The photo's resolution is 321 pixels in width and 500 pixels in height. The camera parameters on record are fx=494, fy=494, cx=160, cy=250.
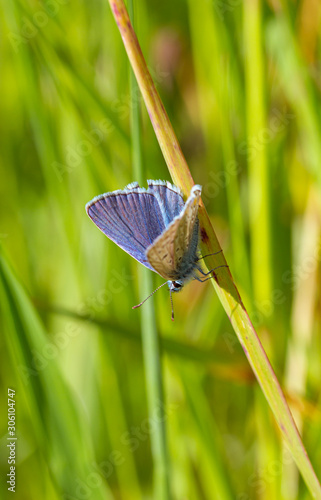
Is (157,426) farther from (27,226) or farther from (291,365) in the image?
(27,226)

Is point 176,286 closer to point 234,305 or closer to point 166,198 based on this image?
point 166,198

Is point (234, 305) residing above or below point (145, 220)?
below

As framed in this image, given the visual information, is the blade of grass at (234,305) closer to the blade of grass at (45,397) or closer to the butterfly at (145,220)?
the butterfly at (145,220)

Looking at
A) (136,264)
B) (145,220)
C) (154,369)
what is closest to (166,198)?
(145,220)

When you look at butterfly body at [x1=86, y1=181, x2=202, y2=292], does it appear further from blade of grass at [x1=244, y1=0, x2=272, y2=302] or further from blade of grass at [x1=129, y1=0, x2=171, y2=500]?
blade of grass at [x1=244, y1=0, x2=272, y2=302]

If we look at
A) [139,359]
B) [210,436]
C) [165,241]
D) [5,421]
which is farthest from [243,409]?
[165,241]

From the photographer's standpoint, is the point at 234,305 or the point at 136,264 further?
the point at 136,264

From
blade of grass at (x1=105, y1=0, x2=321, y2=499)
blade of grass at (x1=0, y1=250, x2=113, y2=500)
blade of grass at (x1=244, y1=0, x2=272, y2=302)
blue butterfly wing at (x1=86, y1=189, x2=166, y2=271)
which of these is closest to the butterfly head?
blue butterfly wing at (x1=86, y1=189, x2=166, y2=271)
